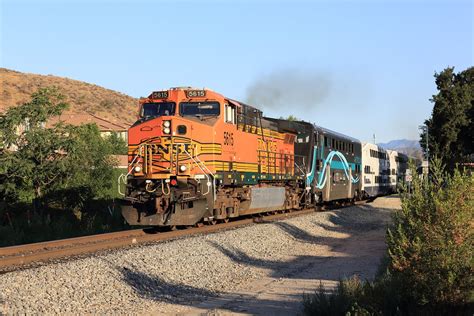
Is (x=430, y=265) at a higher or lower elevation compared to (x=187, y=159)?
lower

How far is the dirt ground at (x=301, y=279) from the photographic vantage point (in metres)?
8.23

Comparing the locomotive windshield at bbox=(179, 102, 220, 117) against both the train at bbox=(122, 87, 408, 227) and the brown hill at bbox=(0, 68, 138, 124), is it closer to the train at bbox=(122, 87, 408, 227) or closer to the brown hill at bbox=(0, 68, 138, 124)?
the train at bbox=(122, 87, 408, 227)

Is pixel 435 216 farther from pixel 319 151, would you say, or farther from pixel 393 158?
pixel 393 158

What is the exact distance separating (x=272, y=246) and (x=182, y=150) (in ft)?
13.0

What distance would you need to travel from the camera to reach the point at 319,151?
28.1 metres

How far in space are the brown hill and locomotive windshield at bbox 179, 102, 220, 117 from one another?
68.4 m

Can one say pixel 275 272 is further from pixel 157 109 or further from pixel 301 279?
pixel 157 109

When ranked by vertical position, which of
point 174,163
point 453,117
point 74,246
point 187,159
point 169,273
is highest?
point 453,117

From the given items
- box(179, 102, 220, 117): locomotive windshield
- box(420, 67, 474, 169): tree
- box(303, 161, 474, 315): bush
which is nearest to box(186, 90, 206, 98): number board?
box(179, 102, 220, 117): locomotive windshield

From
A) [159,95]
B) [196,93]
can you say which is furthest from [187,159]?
[159,95]

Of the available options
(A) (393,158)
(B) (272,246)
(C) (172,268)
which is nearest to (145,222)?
(B) (272,246)

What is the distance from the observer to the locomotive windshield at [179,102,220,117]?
17719 mm

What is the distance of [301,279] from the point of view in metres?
11.0

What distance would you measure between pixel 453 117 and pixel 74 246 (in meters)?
24.6
